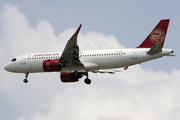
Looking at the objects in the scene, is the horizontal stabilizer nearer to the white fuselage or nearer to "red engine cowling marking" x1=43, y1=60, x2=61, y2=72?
the white fuselage

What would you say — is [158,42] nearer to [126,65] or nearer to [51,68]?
[126,65]

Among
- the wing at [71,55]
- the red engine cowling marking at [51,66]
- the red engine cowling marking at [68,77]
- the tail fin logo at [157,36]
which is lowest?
the red engine cowling marking at [68,77]

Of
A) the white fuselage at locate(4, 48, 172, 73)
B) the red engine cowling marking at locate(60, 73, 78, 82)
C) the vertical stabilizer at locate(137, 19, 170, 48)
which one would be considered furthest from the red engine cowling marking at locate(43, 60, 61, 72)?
the vertical stabilizer at locate(137, 19, 170, 48)

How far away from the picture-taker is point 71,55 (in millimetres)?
41094

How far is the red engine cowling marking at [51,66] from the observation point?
41.0 metres

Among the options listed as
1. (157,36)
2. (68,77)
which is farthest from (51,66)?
(157,36)

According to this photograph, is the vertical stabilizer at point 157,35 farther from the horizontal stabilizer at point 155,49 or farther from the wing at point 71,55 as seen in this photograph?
the wing at point 71,55

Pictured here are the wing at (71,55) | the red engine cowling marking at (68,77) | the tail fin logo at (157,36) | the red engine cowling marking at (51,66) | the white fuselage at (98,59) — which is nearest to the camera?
the wing at (71,55)

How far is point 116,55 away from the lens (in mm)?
41281

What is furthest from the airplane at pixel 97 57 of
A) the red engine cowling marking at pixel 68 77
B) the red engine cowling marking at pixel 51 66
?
the red engine cowling marking at pixel 68 77

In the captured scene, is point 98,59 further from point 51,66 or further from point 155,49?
point 155,49

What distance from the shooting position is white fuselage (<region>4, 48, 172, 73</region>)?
40.7 meters

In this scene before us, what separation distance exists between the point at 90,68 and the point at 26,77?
8059 mm

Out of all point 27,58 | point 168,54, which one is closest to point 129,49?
point 168,54
